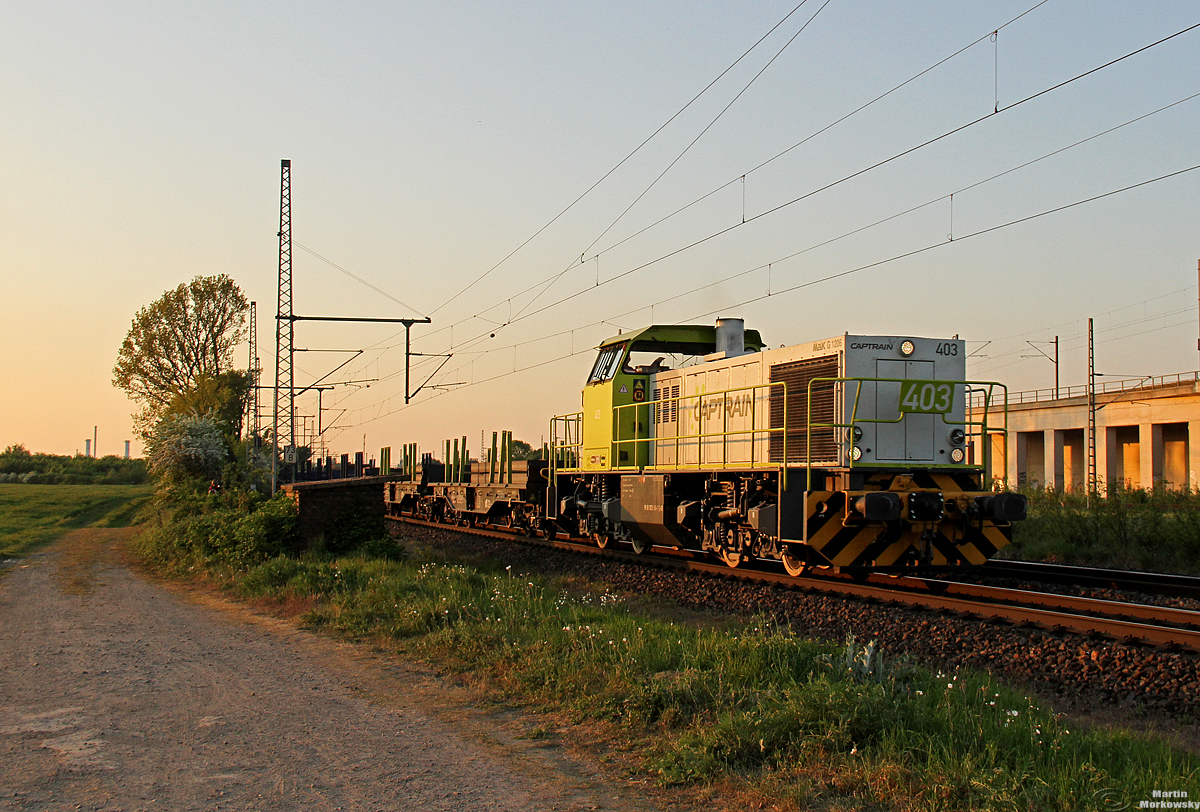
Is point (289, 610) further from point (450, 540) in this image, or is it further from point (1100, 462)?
point (1100, 462)

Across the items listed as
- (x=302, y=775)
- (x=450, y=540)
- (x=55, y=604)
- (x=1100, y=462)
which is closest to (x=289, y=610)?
(x=55, y=604)

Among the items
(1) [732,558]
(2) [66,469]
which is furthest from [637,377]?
(2) [66,469]

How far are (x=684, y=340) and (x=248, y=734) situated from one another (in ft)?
37.3

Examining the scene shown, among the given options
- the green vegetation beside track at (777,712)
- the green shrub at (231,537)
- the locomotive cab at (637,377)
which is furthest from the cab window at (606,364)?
the green vegetation beside track at (777,712)

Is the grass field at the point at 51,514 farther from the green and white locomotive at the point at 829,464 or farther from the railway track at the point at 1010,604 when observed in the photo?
the railway track at the point at 1010,604

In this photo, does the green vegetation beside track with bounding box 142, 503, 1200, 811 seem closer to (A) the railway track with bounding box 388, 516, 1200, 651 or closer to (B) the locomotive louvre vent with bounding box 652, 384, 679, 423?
(A) the railway track with bounding box 388, 516, 1200, 651

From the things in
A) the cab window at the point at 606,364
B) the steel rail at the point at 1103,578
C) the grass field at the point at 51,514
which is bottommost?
the grass field at the point at 51,514

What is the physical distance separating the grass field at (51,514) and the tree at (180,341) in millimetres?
5736

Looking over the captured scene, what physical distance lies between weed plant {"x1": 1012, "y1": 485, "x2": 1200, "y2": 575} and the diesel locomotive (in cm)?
435

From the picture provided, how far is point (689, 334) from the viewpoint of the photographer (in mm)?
16188

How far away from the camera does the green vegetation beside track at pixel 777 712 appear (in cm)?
438

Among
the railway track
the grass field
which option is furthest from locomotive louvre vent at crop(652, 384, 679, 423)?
the grass field

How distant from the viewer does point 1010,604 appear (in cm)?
1051

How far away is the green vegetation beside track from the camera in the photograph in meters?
4.38
